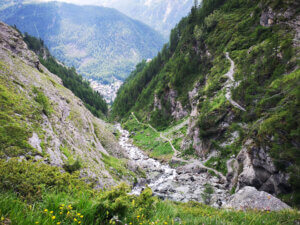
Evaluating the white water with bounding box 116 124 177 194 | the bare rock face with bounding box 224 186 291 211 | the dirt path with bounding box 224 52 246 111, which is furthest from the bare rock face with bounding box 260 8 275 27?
the white water with bounding box 116 124 177 194

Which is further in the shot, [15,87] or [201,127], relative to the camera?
[201,127]

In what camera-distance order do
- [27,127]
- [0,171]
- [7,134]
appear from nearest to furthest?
[0,171] → [7,134] → [27,127]

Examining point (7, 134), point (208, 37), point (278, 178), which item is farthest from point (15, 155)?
point (208, 37)

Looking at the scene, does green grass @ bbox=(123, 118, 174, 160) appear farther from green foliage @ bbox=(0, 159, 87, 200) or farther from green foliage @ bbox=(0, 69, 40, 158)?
green foliage @ bbox=(0, 159, 87, 200)

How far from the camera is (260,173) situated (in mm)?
17516

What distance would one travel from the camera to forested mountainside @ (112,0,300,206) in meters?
15.6

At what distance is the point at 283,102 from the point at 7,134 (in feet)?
80.8

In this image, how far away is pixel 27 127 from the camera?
1278 cm

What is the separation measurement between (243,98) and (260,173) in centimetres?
1610

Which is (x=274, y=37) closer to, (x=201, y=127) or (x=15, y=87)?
(x=201, y=127)

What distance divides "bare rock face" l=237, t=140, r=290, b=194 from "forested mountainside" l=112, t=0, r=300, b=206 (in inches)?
3.5

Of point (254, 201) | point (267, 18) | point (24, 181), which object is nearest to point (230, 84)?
point (267, 18)

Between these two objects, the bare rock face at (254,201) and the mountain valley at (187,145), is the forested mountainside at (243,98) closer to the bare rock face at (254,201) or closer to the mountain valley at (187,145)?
the mountain valley at (187,145)

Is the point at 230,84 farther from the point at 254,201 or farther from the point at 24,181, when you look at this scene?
the point at 24,181
